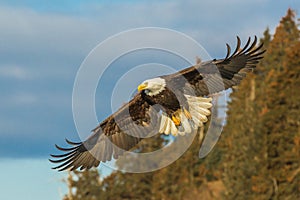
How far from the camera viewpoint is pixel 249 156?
4831 cm

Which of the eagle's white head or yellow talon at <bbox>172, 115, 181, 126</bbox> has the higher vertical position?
the eagle's white head

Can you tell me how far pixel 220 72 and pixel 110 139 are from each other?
10.3ft

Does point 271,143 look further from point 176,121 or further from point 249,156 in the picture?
point 176,121

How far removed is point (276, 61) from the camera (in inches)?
2146

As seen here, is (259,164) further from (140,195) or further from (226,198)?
(140,195)

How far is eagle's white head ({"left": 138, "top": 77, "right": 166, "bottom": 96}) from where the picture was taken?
19047 millimetres

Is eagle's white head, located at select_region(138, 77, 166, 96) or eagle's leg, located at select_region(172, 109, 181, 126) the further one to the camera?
eagle's leg, located at select_region(172, 109, 181, 126)

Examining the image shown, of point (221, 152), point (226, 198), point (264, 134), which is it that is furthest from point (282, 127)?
point (221, 152)

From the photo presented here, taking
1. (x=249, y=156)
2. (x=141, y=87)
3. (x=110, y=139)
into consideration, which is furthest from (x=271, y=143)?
(x=141, y=87)

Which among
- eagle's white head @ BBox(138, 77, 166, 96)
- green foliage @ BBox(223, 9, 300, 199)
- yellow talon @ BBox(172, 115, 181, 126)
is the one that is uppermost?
green foliage @ BBox(223, 9, 300, 199)

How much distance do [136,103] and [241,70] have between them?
246cm

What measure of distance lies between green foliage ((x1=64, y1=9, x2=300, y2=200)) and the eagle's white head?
90.9 feet

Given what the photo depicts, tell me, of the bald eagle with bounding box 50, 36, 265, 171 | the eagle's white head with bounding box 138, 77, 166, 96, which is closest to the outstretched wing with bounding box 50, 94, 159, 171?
the bald eagle with bounding box 50, 36, 265, 171

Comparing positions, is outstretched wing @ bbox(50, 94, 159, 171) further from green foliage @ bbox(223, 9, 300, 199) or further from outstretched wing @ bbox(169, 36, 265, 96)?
green foliage @ bbox(223, 9, 300, 199)
